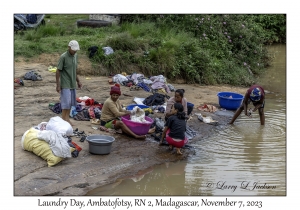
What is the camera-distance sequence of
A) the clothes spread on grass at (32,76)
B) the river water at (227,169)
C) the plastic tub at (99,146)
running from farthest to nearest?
the clothes spread on grass at (32,76), the plastic tub at (99,146), the river water at (227,169)

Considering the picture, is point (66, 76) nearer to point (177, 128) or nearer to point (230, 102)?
point (177, 128)

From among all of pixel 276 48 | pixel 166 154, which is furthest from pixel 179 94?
pixel 276 48

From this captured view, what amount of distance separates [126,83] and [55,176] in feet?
18.7

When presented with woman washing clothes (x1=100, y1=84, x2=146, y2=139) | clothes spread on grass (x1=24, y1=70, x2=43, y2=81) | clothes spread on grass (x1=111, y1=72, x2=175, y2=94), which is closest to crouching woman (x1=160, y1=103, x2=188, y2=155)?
woman washing clothes (x1=100, y1=84, x2=146, y2=139)

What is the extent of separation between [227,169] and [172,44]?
6.98m

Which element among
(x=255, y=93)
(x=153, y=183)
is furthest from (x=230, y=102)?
(x=153, y=183)

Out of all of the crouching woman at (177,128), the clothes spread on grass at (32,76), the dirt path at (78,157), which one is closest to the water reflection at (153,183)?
the dirt path at (78,157)

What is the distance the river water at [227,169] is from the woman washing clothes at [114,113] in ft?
3.67

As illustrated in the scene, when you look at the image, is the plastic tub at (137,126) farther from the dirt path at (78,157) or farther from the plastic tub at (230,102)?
the plastic tub at (230,102)

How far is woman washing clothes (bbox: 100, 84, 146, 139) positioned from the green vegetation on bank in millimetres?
4544

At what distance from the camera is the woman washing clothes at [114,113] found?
7805mm

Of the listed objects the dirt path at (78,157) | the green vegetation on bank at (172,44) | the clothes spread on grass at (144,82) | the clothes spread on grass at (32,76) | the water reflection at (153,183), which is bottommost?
the water reflection at (153,183)

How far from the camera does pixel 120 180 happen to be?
256 inches

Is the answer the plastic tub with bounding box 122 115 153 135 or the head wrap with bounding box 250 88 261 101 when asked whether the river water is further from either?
the plastic tub with bounding box 122 115 153 135
